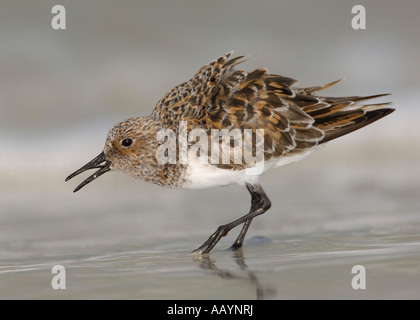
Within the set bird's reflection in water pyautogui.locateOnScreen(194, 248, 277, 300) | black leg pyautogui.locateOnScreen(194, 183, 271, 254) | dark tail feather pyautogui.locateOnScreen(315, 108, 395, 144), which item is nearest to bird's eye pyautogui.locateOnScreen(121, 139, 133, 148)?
black leg pyautogui.locateOnScreen(194, 183, 271, 254)

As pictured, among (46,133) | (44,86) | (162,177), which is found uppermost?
(44,86)

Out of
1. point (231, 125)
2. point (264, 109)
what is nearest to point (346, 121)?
point (264, 109)

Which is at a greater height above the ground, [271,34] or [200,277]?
[271,34]

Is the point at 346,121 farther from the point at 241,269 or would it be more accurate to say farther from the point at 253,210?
the point at 241,269

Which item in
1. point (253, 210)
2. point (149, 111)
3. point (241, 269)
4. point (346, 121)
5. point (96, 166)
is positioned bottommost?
point (241, 269)

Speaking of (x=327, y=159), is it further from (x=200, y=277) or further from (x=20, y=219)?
(x=200, y=277)

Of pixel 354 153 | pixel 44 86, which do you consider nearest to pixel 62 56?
pixel 44 86
